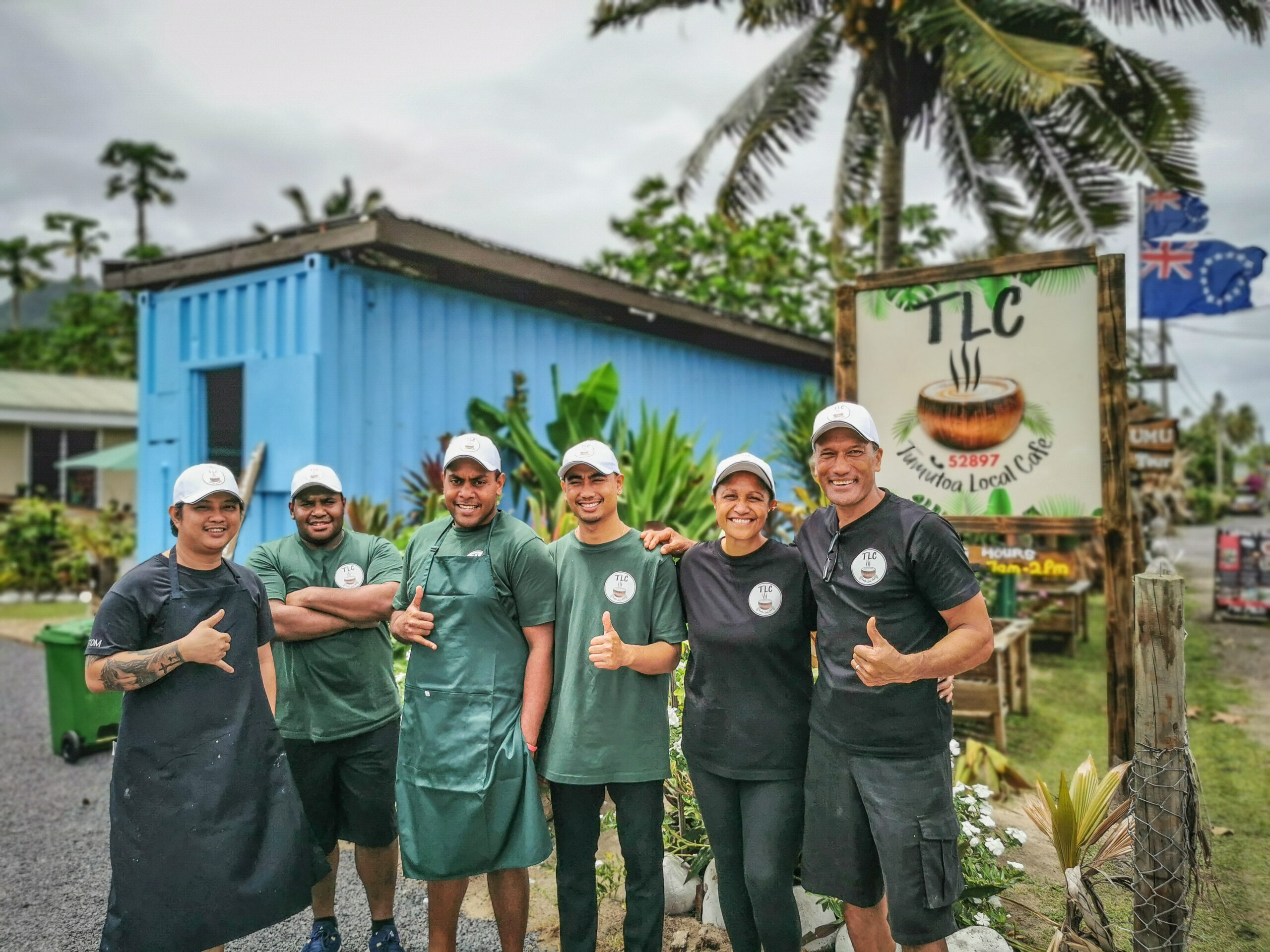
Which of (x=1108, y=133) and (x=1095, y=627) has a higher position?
(x=1108, y=133)

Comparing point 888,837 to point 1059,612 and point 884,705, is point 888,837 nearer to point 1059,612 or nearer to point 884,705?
point 884,705

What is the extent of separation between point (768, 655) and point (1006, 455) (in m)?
2.72

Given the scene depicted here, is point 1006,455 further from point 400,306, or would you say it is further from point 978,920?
point 400,306

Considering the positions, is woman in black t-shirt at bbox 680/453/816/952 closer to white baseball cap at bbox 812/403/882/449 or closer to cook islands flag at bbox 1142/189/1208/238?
white baseball cap at bbox 812/403/882/449

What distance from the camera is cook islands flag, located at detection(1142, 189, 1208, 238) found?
10703 mm

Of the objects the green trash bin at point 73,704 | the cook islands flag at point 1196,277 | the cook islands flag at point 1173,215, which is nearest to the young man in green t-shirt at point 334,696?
the green trash bin at point 73,704

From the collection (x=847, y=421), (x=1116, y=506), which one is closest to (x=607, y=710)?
(x=847, y=421)

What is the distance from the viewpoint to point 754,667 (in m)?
2.87

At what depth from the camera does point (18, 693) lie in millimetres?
8164

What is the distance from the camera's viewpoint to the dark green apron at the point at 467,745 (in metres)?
2.96

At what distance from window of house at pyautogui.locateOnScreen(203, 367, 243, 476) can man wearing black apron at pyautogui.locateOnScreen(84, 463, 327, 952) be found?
479cm

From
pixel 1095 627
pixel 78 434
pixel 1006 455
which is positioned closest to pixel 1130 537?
pixel 1006 455

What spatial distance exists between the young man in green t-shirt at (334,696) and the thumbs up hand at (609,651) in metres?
0.95

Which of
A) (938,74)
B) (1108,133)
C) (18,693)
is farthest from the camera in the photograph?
(938,74)
